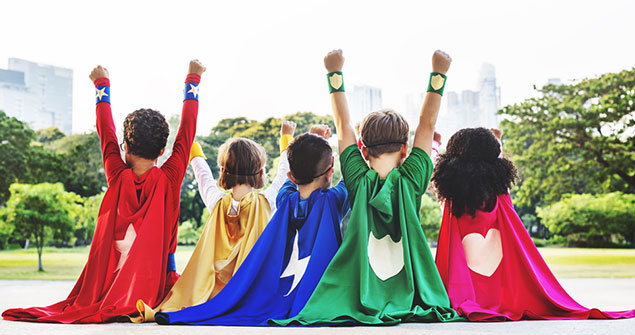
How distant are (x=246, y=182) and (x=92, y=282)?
1094 mm

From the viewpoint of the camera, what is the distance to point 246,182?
150 inches

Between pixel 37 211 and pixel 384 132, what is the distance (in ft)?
45.0

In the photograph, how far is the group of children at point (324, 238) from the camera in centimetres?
314

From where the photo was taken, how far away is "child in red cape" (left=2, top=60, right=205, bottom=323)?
11.1 ft

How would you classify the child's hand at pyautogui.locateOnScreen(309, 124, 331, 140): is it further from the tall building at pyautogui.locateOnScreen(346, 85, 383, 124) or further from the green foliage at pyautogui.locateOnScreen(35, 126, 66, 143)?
the green foliage at pyautogui.locateOnScreen(35, 126, 66, 143)

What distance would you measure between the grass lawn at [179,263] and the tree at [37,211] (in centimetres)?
120

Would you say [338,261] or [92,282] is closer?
[338,261]

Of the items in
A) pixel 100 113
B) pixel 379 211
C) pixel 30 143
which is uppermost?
pixel 30 143

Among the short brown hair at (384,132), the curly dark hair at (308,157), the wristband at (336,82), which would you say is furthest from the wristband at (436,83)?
the curly dark hair at (308,157)

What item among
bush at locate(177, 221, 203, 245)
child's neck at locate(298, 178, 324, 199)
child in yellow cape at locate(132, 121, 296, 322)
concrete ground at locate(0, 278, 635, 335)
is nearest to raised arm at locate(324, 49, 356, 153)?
child's neck at locate(298, 178, 324, 199)

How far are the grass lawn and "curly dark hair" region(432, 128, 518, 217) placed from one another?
11.3 meters

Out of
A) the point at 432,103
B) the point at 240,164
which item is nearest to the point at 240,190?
the point at 240,164

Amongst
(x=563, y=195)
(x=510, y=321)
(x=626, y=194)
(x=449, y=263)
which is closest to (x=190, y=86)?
(x=449, y=263)

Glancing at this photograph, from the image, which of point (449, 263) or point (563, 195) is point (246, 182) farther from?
point (563, 195)
